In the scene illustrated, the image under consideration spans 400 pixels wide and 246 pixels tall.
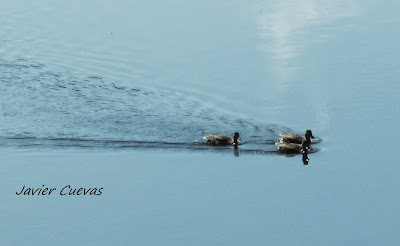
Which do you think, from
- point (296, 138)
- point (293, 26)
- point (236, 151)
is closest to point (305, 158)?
point (296, 138)

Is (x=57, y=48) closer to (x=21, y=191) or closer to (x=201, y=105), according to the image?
(x=201, y=105)

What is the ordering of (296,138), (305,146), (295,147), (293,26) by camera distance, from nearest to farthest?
1. (295,147)
2. (305,146)
3. (296,138)
4. (293,26)

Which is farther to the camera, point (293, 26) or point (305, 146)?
point (293, 26)

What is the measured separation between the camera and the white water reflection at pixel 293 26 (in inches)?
1030

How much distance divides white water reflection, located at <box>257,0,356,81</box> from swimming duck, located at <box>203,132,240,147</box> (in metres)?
4.41

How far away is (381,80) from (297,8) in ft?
24.1

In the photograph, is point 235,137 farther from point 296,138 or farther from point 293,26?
point 293,26

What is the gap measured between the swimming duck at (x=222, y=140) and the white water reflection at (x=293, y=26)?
14.5 ft

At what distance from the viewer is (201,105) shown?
2261cm

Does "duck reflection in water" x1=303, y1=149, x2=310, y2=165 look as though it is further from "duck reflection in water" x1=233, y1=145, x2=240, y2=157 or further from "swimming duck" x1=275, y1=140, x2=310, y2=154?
"duck reflection in water" x1=233, y1=145, x2=240, y2=157

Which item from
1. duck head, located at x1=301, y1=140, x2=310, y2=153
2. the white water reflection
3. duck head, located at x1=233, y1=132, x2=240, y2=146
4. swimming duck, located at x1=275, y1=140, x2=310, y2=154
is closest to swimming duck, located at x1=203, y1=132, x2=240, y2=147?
duck head, located at x1=233, y1=132, x2=240, y2=146

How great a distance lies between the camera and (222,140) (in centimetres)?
2075

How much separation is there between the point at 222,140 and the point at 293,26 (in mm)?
9062

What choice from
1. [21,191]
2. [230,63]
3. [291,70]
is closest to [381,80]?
[291,70]
